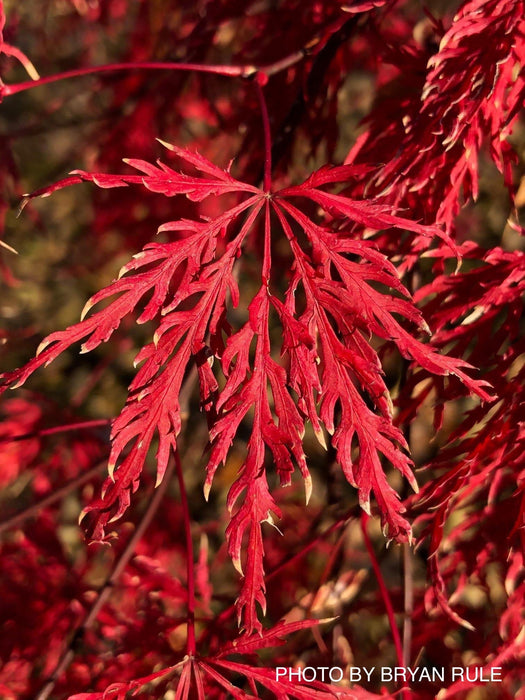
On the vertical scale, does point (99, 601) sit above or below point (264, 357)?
below

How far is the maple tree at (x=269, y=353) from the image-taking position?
22.2 inches

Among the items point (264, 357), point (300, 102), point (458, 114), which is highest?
point (300, 102)

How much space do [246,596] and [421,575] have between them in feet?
3.52

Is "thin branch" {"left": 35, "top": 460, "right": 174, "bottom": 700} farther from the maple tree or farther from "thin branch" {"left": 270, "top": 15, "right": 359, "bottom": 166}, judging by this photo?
"thin branch" {"left": 270, "top": 15, "right": 359, "bottom": 166}

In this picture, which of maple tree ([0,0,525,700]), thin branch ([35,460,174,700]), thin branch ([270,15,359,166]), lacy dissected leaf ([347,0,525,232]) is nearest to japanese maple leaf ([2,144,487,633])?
maple tree ([0,0,525,700])

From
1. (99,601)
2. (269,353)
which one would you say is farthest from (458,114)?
(99,601)

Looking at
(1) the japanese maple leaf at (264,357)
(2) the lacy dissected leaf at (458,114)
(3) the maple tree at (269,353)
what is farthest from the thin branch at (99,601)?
(2) the lacy dissected leaf at (458,114)

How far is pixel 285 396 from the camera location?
1.84ft

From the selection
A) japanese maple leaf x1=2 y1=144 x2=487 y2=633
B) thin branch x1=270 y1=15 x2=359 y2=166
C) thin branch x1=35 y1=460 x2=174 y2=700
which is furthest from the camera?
thin branch x1=270 y1=15 x2=359 y2=166

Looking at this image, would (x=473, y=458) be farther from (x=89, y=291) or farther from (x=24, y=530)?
(x=89, y=291)

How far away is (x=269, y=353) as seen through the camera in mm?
569

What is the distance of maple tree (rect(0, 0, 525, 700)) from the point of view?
0.56 meters

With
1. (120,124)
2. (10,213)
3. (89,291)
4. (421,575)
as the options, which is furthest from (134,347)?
(421,575)

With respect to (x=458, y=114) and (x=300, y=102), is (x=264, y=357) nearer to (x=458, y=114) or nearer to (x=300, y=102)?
(x=458, y=114)
